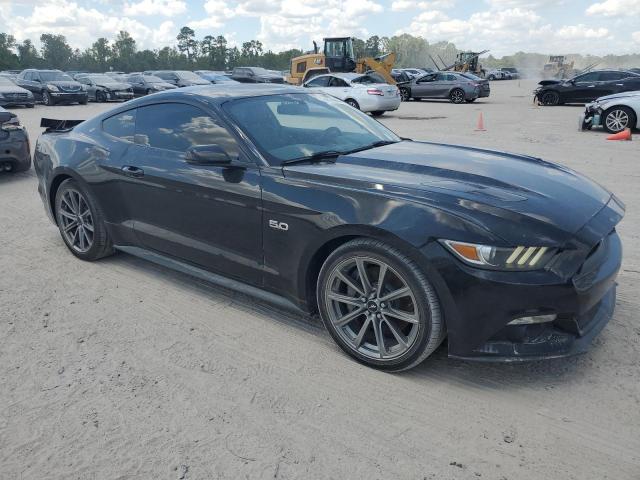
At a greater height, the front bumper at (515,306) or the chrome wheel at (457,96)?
the chrome wheel at (457,96)

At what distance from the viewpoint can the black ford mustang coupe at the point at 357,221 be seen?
2.60m

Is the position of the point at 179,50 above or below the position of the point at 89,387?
above

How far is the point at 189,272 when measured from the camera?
12.8ft

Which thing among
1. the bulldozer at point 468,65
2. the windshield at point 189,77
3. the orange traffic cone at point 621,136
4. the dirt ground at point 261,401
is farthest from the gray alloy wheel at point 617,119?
the bulldozer at point 468,65

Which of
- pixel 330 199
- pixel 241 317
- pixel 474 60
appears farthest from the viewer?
pixel 474 60

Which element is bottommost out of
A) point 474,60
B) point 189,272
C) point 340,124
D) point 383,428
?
point 383,428

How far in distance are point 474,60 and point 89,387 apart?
4717cm

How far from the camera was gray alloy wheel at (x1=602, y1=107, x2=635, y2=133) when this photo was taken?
490 inches

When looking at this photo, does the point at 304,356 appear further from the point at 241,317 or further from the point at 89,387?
the point at 89,387

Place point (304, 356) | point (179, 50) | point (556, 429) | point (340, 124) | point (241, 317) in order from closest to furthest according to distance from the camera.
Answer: point (556, 429) < point (304, 356) < point (241, 317) < point (340, 124) < point (179, 50)

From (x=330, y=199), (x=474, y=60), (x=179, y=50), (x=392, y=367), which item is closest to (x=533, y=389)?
(x=392, y=367)

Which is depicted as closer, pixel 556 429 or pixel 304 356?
pixel 556 429

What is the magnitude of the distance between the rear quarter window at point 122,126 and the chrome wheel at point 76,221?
0.64 metres

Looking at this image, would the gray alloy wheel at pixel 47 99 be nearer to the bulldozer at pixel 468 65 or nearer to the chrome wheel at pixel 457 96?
the chrome wheel at pixel 457 96
